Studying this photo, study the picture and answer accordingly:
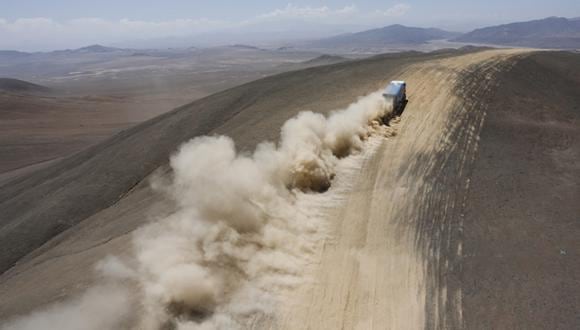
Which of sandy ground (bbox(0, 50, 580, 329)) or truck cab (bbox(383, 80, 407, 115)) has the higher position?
truck cab (bbox(383, 80, 407, 115))

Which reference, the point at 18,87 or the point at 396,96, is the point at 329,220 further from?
the point at 18,87

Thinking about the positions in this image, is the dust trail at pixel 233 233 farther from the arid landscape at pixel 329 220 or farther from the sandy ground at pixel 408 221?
the sandy ground at pixel 408 221

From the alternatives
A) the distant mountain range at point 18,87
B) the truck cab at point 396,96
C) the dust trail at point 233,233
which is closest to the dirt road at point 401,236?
the truck cab at point 396,96

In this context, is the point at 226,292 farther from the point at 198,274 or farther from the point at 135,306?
the point at 135,306

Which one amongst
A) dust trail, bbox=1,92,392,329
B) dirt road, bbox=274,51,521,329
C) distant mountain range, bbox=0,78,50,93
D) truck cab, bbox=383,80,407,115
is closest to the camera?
dust trail, bbox=1,92,392,329

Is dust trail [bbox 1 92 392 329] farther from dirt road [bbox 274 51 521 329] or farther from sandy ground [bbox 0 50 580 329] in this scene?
dirt road [bbox 274 51 521 329]

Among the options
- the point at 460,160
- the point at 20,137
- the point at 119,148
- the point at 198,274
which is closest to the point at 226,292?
the point at 198,274

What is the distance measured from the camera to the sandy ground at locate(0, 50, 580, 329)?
9.48 meters

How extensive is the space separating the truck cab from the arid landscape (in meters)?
0.33

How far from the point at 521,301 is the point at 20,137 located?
49.7 m

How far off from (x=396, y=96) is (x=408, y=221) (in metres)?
8.76

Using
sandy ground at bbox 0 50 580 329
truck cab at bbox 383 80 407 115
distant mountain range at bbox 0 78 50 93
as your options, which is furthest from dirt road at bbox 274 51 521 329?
distant mountain range at bbox 0 78 50 93

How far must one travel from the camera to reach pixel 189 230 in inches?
Result: 442

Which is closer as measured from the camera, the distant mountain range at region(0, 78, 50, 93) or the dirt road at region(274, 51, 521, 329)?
the dirt road at region(274, 51, 521, 329)
